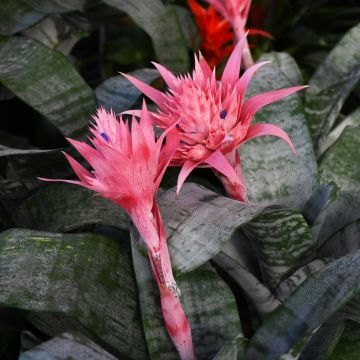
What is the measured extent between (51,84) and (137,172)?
52cm

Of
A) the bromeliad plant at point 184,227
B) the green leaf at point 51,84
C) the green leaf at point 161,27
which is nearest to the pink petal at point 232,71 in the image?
the bromeliad plant at point 184,227

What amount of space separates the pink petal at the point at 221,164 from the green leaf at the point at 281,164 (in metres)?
0.28

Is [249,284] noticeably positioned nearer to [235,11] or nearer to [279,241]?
[279,241]

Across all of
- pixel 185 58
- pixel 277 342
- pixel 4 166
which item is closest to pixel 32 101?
pixel 4 166

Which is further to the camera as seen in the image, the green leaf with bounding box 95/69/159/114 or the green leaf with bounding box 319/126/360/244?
the green leaf with bounding box 95/69/159/114

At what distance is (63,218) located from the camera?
0.97 meters

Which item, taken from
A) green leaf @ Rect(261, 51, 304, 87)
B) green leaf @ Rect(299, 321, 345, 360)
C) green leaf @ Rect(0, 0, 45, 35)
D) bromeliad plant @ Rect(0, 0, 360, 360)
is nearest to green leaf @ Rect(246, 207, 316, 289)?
bromeliad plant @ Rect(0, 0, 360, 360)

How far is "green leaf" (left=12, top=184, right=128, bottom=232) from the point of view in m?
0.93

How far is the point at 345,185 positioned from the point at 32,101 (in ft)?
1.84

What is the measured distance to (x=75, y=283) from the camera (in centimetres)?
81

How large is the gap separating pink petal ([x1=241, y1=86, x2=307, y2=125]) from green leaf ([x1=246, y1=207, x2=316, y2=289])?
5.3 inches

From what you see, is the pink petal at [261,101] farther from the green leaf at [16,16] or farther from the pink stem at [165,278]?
the green leaf at [16,16]

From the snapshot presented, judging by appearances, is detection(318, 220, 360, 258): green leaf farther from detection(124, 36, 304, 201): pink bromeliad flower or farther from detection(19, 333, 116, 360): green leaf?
detection(19, 333, 116, 360): green leaf

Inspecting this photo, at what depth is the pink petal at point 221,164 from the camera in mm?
662
